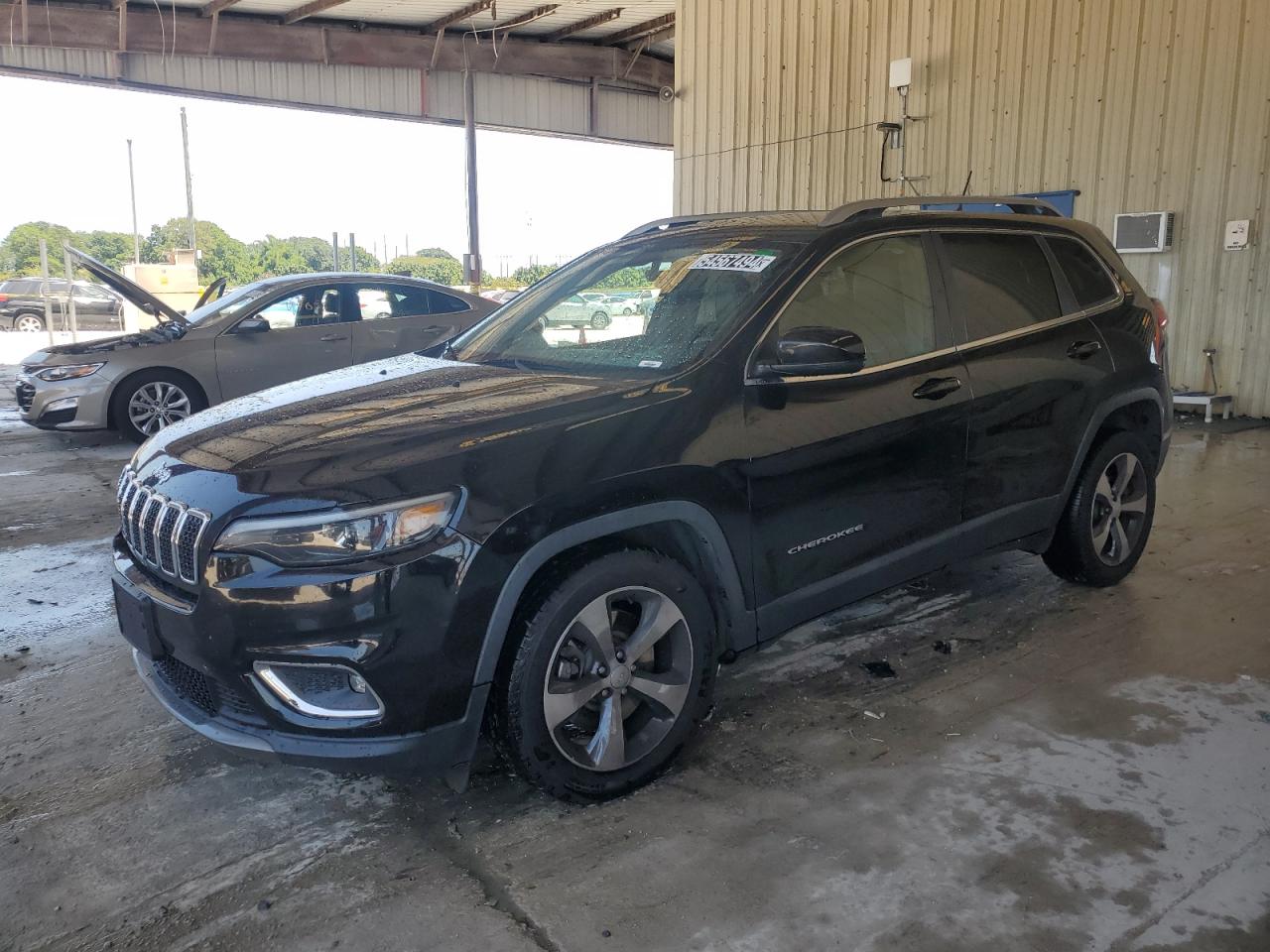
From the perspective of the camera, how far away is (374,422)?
2.72 meters

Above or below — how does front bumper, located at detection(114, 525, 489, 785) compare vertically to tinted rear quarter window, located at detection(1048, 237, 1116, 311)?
below

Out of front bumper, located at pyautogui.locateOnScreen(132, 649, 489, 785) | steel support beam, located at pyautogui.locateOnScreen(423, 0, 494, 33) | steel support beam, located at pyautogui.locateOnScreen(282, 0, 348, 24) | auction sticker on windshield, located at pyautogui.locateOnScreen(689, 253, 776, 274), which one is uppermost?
steel support beam, located at pyautogui.locateOnScreen(423, 0, 494, 33)

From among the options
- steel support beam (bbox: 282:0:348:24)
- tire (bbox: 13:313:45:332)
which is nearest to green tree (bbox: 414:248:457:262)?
tire (bbox: 13:313:45:332)

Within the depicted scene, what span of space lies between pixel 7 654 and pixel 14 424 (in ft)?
23.6

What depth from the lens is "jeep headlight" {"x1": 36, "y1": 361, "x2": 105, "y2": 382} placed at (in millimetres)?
8367

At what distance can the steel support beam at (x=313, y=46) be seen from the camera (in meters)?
15.4

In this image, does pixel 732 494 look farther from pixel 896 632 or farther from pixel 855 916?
pixel 896 632

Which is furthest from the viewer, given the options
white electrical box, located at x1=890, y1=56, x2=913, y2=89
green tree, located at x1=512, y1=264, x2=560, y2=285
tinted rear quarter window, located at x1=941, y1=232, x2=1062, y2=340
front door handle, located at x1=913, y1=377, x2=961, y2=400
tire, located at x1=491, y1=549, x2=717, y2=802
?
green tree, located at x1=512, y1=264, x2=560, y2=285

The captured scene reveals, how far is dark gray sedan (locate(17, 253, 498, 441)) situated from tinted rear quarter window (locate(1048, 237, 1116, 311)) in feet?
16.6

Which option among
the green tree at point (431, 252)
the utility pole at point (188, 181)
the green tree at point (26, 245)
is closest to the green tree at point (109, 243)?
the green tree at point (26, 245)

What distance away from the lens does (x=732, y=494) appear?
2916mm

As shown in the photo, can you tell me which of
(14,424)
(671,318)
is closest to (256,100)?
(14,424)

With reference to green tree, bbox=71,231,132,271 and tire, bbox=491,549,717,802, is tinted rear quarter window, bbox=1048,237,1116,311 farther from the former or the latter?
green tree, bbox=71,231,132,271

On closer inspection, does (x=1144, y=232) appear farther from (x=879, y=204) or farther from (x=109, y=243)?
(x=109, y=243)
